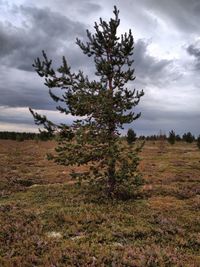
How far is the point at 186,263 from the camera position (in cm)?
1107

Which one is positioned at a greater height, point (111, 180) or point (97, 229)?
point (111, 180)

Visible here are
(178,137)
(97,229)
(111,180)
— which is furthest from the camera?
(178,137)

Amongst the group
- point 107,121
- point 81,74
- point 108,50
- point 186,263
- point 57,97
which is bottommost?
point 186,263

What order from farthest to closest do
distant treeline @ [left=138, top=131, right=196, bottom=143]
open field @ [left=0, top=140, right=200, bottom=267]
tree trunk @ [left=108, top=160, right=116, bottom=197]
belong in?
distant treeline @ [left=138, top=131, right=196, bottom=143]
tree trunk @ [left=108, top=160, right=116, bottom=197]
open field @ [left=0, top=140, right=200, bottom=267]

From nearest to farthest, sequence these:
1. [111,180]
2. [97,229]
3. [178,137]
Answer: [97,229]
[111,180]
[178,137]

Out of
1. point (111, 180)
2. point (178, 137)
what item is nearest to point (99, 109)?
point (111, 180)

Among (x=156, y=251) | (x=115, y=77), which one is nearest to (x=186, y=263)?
(x=156, y=251)

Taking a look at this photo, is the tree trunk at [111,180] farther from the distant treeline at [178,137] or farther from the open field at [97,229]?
the distant treeline at [178,137]

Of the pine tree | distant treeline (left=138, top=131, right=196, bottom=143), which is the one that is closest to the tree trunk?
the pine tree

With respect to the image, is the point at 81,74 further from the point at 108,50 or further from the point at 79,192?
the point at 79,192

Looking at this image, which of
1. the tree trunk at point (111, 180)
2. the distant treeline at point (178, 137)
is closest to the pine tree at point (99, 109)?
the tree trunk at point (111, 180)

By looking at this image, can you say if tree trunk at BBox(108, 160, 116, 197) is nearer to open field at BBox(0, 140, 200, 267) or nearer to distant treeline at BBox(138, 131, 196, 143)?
open field at BBox(0, 140, 200, 267)

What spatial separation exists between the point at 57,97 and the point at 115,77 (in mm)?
3640

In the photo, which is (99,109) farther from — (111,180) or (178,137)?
(178,137)
